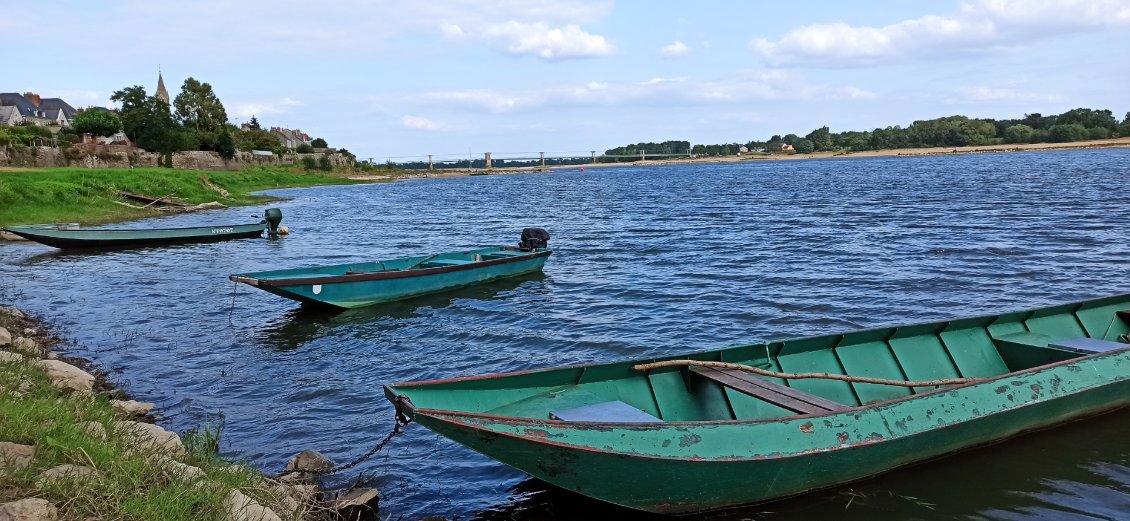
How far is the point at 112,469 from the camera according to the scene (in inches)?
209

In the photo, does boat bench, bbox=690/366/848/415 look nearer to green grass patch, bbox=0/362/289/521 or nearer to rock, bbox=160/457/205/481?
green grass patch, bbox=0/362/289/521

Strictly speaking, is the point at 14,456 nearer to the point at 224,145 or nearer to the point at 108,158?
the point at 108,158

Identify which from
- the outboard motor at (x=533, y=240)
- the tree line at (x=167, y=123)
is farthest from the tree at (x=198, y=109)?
the outboard motor at (x=533, y=240)

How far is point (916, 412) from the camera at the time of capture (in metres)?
7.51

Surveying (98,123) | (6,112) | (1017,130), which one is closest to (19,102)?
(6,112)

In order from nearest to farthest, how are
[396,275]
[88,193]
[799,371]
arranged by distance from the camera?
[799,371], [396,275], [88,193]

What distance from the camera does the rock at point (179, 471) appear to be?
565 centimetres

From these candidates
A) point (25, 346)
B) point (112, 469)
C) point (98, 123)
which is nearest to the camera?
point (112, 469)

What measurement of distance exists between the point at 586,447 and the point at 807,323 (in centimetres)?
1008

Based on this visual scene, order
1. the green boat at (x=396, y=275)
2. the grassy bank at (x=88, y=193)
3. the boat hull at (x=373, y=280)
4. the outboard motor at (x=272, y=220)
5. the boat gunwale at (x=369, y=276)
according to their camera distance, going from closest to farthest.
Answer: the boat gunwale at (x=369, y=276)
the boat hull at (x=373, y=280)
the green boat at (x=396, y=275)
the outboard motor at (x=272, y=220)
the grassy bank at (x=88, y=193)

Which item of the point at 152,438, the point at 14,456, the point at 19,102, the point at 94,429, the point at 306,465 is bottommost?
Answer: the point at 306,465

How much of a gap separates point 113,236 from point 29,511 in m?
27.2

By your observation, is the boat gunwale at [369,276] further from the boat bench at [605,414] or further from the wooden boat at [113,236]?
the wooden boat at [113,236]

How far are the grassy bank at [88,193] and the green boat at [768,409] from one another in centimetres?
3276
